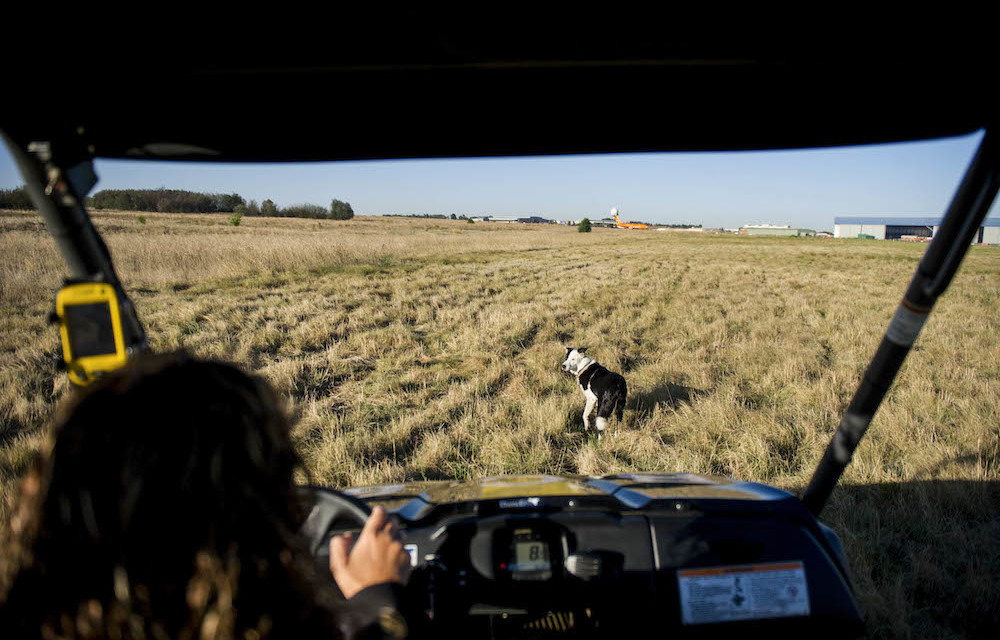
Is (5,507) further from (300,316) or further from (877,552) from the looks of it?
(300,316)

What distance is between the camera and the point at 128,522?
0.77 meters

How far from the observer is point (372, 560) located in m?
1.17

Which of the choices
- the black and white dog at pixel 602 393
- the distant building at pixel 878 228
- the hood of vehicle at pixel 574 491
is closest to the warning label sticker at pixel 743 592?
the hood of vehicle at pixel 574 491

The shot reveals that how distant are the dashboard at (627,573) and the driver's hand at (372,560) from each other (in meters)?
0.32

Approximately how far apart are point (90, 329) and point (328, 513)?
81 cm

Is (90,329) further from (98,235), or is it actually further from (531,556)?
(531,556)

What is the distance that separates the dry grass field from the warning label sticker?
3.97 ft

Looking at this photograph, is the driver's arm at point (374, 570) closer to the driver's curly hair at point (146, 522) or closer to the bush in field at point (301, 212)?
the driver's curly hair at point (146, 522)

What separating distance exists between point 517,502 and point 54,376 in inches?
241

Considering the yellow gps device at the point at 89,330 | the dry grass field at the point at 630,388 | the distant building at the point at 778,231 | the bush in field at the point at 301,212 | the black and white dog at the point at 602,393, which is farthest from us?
the distant building at the point at 778,231

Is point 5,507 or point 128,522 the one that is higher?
point 128,522

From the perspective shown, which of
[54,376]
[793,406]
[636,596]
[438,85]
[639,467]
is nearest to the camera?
[438,85]

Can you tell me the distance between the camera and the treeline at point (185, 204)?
19.5 metres

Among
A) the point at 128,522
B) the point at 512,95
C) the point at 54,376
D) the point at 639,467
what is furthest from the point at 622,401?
the point at 54,376
